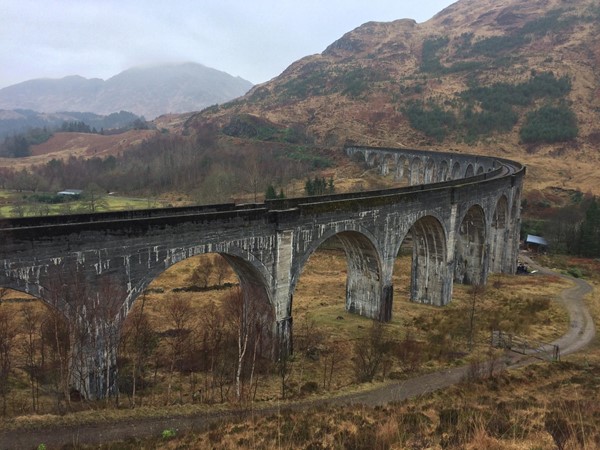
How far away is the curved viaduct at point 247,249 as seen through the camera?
1619 centimetres

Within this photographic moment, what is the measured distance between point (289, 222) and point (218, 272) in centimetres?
2506

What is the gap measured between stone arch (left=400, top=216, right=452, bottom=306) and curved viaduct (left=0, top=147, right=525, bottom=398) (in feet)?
0.29

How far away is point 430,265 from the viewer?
3688 centimetres

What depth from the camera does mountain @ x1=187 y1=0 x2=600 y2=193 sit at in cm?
11075

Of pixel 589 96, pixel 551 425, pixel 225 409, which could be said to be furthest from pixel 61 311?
pixel 589 96

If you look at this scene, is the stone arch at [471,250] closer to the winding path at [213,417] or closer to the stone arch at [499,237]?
the stone arch at [499,237]

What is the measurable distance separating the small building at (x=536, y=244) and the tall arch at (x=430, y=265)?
32598mm

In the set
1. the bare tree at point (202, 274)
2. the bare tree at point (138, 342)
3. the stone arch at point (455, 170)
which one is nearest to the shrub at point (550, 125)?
the stone arch at point (455, 170)

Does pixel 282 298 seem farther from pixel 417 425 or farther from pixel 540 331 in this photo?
pixel 540 331

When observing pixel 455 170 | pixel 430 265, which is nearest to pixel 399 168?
pixel 455 170

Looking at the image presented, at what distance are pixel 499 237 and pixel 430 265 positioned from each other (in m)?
16.3

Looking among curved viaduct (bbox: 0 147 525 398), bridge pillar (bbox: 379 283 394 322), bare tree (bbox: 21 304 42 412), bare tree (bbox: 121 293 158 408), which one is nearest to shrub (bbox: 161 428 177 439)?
curved viaduct (bbox: 0 147 525 398)

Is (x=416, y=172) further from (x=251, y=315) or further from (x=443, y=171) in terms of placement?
(x=251, y=315)

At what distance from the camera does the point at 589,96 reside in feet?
403
